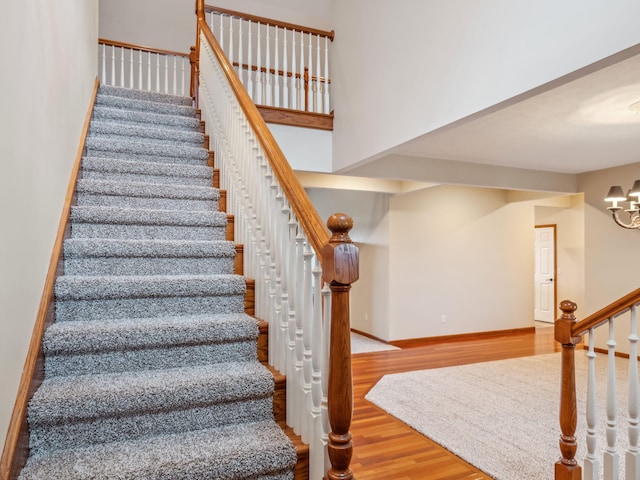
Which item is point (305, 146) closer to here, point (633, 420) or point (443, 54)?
point (443, 54)

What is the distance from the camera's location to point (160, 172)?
9.95 feet

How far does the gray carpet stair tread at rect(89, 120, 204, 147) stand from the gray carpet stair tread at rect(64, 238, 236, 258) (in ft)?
4.63

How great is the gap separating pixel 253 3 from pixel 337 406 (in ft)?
23.3

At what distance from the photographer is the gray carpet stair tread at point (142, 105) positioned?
3816mm

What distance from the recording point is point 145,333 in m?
1.78

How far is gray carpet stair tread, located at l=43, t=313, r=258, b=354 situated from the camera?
1682mm

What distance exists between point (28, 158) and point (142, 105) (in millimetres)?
2624

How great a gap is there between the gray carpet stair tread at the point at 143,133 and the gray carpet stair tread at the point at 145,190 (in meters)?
0.75

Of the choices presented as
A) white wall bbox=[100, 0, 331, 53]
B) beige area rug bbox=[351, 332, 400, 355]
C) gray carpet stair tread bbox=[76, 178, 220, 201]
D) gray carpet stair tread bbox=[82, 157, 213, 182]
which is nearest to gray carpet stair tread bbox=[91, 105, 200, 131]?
gray carpet stair tread bbox=[82, 157, 213, 182]

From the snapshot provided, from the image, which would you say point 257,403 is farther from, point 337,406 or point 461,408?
point 461,408

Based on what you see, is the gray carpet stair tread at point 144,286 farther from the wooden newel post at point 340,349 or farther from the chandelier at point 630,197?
the chandelier at point 630,197

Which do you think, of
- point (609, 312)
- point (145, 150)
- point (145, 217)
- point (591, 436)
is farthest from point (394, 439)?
point (145, 150)

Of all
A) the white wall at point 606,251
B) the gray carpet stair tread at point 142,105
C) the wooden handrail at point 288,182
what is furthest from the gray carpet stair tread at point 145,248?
the white wall at point 606,251

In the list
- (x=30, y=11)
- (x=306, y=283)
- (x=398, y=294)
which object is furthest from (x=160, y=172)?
(x=398, y=294)
